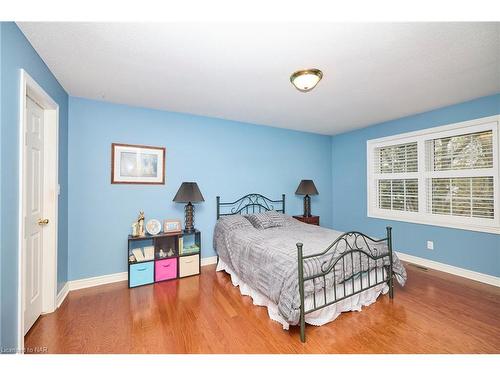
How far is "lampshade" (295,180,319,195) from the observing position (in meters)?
4.16

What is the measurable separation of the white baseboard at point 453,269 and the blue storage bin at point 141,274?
4087 mm

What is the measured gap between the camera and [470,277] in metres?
2.96

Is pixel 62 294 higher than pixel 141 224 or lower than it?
lower

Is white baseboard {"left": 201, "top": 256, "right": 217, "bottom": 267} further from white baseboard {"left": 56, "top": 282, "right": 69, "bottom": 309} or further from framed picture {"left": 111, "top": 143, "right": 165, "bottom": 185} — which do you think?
white baseboard {"left": 56, "top": 282, "right": 69, "bottom": 309}

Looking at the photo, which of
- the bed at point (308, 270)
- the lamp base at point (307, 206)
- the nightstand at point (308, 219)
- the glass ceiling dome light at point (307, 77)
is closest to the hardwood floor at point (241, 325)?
the bed at point (308, 270)

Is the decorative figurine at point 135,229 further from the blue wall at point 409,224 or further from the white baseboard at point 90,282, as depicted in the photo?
the blue wall at point 409,224

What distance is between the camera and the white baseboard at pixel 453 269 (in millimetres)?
2798

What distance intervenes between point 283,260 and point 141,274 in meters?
1.98

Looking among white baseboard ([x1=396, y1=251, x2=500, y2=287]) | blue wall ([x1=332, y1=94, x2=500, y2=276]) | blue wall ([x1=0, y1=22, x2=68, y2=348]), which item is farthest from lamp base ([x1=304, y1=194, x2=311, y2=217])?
blue wall ([x1=0, y1=22, x2=68, y2=348])

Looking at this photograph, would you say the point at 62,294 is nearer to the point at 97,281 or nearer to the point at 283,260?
the point at 97,281

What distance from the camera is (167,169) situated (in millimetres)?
3299

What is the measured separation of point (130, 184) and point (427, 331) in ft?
12.2

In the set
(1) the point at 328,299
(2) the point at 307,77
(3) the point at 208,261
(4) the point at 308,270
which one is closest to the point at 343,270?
(1) the point at 328,299

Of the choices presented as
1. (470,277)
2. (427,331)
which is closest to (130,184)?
(427,331)
